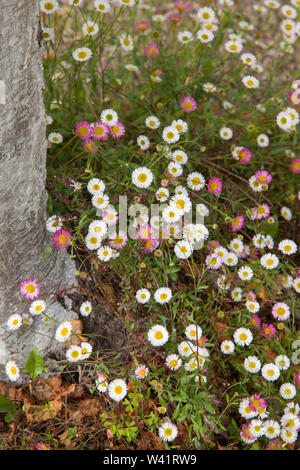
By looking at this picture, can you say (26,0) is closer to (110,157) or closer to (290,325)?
(110,157)

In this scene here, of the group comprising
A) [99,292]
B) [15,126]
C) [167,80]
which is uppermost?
[15,126]

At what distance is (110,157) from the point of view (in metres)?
2.14

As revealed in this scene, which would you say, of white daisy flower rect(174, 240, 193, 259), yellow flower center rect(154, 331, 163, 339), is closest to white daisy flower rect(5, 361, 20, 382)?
yellow flower center rect(154, 331, 163, 339)

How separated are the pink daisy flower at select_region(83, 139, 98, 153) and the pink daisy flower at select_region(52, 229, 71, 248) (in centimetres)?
42

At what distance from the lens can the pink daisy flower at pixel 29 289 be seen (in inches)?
69.4

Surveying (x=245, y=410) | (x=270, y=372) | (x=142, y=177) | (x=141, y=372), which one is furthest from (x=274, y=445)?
(x=142, y=177)

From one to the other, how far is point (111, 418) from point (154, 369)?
0.91 feet

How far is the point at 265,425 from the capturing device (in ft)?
5.79

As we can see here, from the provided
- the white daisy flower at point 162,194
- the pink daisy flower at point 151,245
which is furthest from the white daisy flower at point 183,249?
the white daisy flower at point 162,194

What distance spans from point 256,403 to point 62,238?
3.66 feet

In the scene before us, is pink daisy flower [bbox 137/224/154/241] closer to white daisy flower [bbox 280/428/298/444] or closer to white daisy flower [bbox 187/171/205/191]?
white daisy flower [bbox 187/171/205/191]

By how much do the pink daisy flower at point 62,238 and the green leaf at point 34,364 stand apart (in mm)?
487

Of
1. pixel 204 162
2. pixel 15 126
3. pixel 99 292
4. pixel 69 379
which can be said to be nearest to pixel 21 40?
pixel 15 126

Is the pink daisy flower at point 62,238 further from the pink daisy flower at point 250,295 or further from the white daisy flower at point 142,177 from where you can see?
the pink daisy flower at point 250,295
